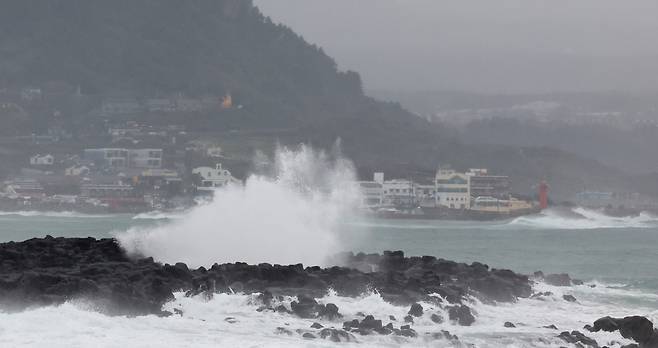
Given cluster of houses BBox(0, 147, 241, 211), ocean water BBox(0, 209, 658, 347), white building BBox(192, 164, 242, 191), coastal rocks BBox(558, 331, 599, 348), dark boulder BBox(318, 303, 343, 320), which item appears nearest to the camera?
ocean water BBox(0, 209, 658, 347)

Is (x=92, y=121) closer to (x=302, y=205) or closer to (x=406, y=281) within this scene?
(x=302, y=205)

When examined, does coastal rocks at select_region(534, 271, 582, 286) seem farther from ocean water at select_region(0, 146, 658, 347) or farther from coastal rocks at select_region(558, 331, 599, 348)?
coastal rocks at select_region(558, 331, 599, 348)

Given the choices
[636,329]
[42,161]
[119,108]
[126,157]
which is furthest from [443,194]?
Result: [636,329]

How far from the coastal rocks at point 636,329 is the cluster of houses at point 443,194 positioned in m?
103

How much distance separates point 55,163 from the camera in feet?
Result: 550

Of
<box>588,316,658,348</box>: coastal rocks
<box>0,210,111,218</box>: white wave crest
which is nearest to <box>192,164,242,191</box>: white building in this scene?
<box>0,210,111,218</box>: white wave crest

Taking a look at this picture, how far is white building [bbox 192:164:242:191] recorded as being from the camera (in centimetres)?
14862

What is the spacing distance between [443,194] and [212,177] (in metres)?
27.1

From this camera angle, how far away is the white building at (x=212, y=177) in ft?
488

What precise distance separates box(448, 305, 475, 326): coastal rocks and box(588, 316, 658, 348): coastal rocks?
9.48 ft

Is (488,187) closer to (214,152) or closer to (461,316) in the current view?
(214,152)

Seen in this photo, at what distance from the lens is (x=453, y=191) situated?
142 m

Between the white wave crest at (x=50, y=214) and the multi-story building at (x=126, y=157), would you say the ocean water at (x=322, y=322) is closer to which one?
the white wave crest at (x=50, y=214)

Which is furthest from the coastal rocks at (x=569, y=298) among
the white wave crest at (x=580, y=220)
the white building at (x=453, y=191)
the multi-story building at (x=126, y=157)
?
the multi-story building at (x=126, y=157)
